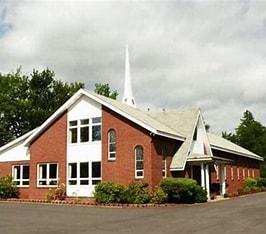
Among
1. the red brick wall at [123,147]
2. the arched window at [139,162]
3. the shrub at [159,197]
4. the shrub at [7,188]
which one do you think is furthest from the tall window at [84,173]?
the shrub at [7,188]

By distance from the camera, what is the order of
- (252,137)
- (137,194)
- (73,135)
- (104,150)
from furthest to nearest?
(252,137)
(73,135)
(104,150)
(137,194)

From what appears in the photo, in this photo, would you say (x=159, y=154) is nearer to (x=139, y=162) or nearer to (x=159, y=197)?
(x=139, y=162)

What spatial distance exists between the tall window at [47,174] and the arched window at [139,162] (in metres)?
7.22

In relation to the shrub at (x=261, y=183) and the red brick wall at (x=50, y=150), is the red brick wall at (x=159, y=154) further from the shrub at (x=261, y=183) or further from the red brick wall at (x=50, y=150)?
the shrub at (x=261, y=183)

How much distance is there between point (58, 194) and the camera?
3509 centimetres

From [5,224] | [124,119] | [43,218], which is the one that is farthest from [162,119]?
[5,224]

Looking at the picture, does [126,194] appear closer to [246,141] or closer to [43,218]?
[43,218]

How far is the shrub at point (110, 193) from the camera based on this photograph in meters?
30.7

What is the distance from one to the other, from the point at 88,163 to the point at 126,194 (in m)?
5.50

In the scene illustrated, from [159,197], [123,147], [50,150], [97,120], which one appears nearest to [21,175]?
[50,150]

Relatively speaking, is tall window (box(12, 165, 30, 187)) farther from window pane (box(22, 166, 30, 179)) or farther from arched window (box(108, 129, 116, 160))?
arched window (box(108, 129, 116, 160))

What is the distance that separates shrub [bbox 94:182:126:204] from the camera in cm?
3072

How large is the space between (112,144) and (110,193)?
14.0 feet

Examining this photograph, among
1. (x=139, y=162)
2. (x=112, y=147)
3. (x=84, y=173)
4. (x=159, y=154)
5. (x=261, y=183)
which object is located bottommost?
(x=261, y=183)
